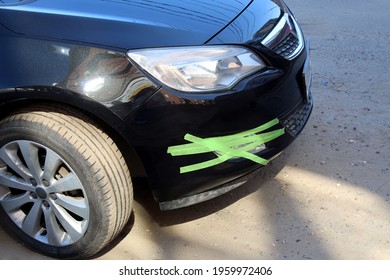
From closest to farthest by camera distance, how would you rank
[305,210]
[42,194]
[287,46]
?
[42,194] < [287,46] < [305,210]

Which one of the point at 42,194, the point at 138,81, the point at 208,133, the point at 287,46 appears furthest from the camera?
the point at 287,46

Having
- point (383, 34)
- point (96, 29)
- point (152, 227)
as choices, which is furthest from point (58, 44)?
point (383, 34)

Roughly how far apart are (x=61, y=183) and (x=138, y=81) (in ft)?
2.19

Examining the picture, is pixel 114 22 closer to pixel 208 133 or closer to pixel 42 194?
pixel 208 133

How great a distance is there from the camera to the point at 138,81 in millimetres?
2193

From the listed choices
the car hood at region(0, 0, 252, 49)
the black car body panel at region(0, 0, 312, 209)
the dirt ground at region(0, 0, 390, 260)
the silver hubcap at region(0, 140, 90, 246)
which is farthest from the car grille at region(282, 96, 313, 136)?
the silver hubcap at region(0, 140, 90, 246)

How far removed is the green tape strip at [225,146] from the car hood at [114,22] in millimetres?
487

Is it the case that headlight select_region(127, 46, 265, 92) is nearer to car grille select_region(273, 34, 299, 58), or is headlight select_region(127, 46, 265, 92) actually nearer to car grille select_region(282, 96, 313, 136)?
car grille select_region(273, 34, 299, 58)

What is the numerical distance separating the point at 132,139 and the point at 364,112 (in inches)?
94.8

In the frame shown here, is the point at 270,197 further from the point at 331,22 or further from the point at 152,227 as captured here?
the point at 331,22

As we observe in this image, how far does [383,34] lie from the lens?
5.86 meters

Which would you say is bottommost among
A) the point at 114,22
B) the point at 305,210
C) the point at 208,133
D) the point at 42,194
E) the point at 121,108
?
the point at 305,210

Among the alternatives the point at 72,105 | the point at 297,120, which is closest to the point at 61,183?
the point at 72,105

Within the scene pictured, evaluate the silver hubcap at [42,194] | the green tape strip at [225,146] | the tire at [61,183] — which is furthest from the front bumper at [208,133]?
the silver hubcap at [42,194]
